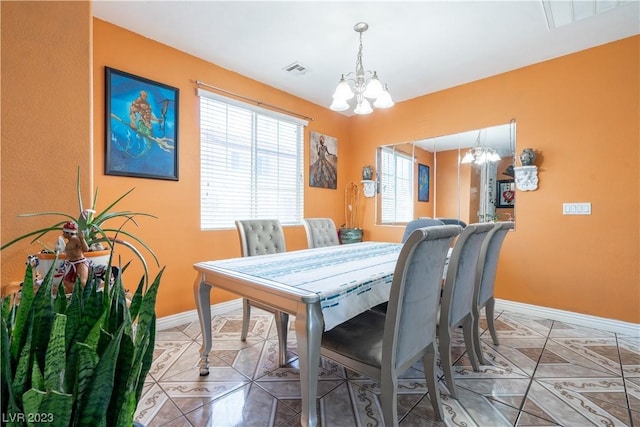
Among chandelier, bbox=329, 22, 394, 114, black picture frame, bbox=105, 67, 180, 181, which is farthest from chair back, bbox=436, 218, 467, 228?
black picture frame, bbox=105, 67, 180, 181

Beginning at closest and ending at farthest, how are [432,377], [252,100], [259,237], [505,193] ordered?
[432,377]
[259,237]
[505,193]
[252,100]

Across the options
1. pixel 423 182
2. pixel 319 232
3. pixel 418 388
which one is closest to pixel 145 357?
pixel 418 388

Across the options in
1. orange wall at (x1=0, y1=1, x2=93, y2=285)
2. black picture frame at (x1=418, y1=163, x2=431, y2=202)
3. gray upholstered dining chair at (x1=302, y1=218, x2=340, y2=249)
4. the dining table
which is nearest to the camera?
the dining table

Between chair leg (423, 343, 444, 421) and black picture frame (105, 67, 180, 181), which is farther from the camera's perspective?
black picture frame (105, 67, 180, 181)

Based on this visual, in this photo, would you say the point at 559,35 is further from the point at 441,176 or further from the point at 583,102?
the point at 441,176

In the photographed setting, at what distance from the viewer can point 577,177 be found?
276cm

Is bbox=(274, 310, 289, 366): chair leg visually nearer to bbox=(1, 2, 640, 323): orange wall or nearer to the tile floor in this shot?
the tile floor

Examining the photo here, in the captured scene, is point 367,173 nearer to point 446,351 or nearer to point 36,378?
point 446,351

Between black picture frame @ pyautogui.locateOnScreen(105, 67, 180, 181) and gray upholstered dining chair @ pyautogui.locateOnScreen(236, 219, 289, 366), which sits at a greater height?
black picture frame @ pyautogui.locateOnScreen(105, 67, 180, 181)

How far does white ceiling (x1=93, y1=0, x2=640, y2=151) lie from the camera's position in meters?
2.15

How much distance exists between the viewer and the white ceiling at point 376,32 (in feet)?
7.05

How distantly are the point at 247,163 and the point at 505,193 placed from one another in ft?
9.56

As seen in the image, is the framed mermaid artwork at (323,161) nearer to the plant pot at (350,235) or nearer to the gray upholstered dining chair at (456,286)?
the plant pot at (350,235)

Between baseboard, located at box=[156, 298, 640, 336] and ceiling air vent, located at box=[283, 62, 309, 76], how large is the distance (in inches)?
102
